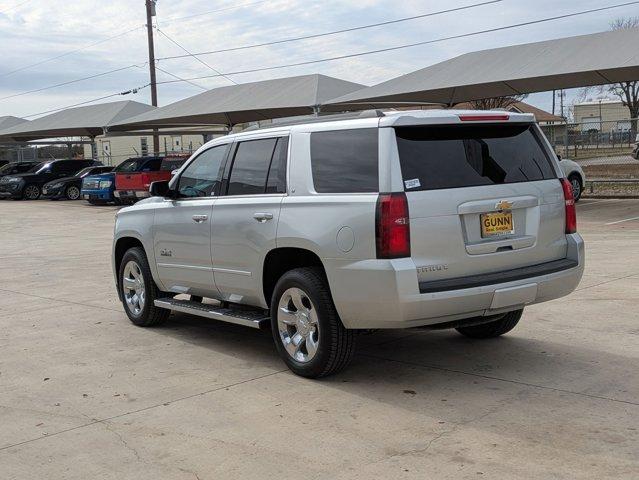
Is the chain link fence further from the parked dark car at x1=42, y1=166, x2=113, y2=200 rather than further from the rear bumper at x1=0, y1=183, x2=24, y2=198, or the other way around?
the rear bumper at x1=0, y1=183, x2=24, y2=198

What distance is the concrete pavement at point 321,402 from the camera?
169 inches

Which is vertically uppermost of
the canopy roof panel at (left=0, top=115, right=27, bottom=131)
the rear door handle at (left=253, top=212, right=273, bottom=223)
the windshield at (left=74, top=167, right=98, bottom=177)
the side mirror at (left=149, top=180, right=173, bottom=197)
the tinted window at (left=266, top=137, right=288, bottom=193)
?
the canopy roof panel at (left=0, top=115, right=27, bottom=131)

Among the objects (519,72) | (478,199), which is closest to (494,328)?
(478,199)

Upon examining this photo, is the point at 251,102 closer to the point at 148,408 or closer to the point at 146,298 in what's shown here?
the point at 146,298

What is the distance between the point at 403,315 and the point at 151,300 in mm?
3401

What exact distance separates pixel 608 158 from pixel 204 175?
2256 centimetres

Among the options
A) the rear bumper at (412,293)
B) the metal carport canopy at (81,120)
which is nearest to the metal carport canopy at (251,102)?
the metal carport canopy at (81,120)

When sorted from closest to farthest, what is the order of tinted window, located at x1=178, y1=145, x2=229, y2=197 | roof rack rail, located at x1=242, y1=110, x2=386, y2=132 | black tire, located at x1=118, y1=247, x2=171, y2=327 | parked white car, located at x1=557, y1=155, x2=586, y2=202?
roof rack rail, located at x1=242, y1=110, x2=386, y2=132 → tinted window, located at x1=178, y1=145, x2=229, y2=197 → black tire, located at x1=118, y1=247, x2=171, y2=327 → parked white car, located at x1=557, y1=155, x2=586, y2=202

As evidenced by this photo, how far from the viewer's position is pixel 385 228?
514 centimetres

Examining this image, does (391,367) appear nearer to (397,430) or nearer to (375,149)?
(397,430)

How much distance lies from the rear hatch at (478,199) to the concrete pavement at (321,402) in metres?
0.91

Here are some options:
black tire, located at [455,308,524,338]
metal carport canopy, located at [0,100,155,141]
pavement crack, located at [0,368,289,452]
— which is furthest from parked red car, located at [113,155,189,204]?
pavement crack, located at [0,368,289,452]

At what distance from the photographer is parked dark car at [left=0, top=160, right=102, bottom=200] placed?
115 ft

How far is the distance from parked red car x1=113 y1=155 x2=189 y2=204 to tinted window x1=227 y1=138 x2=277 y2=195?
793 inches
